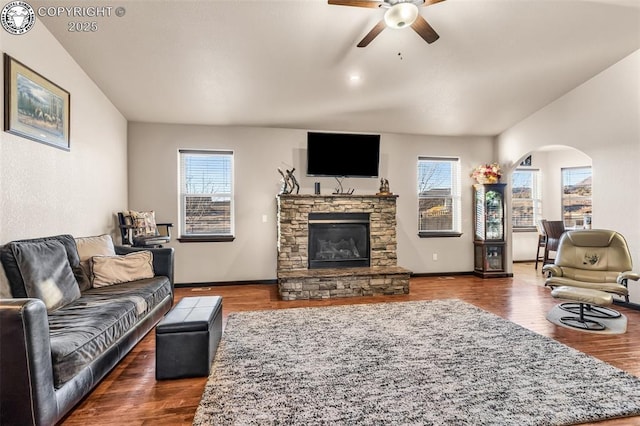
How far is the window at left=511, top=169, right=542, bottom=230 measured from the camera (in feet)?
24.2

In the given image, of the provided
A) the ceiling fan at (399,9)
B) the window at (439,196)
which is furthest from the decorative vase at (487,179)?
the ceiling fan at (399,9)

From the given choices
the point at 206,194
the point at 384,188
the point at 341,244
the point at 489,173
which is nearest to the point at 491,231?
the point at 489,173

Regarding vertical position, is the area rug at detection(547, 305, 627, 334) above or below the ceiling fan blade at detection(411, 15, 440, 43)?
below

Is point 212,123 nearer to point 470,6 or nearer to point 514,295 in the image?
point 470,6

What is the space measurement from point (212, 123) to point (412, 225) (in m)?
3.82

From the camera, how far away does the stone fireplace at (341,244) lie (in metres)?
4.57

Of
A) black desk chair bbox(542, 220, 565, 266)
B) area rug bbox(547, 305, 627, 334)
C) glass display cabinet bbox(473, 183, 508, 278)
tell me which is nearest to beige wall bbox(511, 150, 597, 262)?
black desk chair bbox(542, 220, 565, 266)

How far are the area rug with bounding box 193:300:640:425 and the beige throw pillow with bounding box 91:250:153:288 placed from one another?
1.07 metres

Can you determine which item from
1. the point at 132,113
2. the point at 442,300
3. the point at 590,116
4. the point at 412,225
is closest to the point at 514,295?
the point at 442,300

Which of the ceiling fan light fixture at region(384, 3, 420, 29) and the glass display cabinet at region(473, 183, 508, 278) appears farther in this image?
the glass display cabinet at region(473, 183, 508, 278)

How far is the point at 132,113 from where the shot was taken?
4.66m

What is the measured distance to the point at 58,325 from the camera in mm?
2020

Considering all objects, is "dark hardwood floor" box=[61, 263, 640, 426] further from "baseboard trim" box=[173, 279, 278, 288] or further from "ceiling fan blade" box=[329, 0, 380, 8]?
"ceiling fan blade" box=[329, 0, 380, 8]

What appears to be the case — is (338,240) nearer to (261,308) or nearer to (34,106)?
(261,308)
